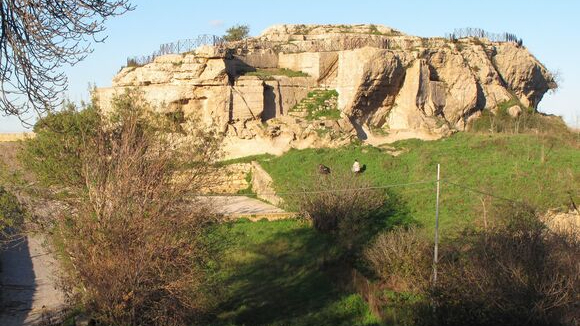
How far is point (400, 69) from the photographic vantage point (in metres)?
23.8

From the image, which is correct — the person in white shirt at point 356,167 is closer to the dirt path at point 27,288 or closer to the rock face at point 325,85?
the rock face at point 325,85

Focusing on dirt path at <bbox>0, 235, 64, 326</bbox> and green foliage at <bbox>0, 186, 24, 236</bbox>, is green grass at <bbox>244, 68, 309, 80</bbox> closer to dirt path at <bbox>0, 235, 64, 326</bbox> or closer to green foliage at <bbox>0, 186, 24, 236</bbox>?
dirt path at <bbox>0, 235, 64, 326</bbox>

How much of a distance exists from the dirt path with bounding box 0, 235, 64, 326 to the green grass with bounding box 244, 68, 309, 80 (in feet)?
27.6

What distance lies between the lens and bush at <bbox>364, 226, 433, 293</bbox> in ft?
48.3

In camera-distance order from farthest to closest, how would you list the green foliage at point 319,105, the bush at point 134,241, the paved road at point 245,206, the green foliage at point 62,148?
the green foliage at point 319,105 < the paved road at point 245,206 < the green foliage at point 62,148 < the bush at point 134,241

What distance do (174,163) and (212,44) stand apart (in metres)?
11.7

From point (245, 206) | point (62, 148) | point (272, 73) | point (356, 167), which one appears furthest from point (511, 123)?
point (62, 148)

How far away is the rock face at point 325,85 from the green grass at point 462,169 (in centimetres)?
110

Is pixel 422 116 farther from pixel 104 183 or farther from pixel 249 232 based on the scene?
pixel 104 183

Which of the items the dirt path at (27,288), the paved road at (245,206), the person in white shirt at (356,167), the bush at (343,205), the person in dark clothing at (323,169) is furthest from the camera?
the person in white shirt at (356,167)

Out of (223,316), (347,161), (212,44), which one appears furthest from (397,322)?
(212,44)

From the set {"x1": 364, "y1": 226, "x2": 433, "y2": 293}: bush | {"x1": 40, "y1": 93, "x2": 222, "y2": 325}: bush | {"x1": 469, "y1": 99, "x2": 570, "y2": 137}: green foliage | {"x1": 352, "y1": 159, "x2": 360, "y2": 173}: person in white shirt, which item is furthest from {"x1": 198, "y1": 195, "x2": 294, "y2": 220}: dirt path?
{"x1": 469, "y1": 99, "x2": 570, "y2": 137}: green foliage

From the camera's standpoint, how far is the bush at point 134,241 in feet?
33.2

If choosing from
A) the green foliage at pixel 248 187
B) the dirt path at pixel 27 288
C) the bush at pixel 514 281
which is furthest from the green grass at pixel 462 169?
the dirt path at pixel 27 288
